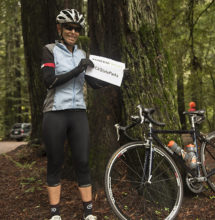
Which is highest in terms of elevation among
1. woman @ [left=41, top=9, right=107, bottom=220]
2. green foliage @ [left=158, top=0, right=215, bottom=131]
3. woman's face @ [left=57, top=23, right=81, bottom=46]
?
green foliage @ [left=158, top=0, right=215, bottom=131]

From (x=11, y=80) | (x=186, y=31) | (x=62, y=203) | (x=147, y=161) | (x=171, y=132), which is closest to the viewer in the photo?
(x=147, y=161)

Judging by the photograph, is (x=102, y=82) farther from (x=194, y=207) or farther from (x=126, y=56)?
(x=194, y=207)

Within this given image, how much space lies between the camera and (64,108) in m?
2.91

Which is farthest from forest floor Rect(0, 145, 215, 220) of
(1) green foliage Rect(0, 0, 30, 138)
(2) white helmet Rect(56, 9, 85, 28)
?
(1) green foliage Rect(0, 0, 30, 138)

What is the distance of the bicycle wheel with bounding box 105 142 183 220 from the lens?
3205 mm

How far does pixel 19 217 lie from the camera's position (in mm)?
3355

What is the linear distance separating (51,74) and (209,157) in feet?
8.90

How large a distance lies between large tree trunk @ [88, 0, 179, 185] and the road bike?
326 millimetres

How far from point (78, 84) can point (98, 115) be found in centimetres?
90

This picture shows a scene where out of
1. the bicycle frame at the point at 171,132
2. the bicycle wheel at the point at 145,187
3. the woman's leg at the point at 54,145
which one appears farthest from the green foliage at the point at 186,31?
the woman's leg at the point at 54,145

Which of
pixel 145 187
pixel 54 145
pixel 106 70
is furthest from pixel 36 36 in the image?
pixel 145 187

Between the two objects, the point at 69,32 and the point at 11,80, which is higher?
the point at 11,80

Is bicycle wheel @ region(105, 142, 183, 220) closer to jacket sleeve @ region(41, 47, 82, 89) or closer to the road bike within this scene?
the road bike

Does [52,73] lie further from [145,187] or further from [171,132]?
[145,187]
